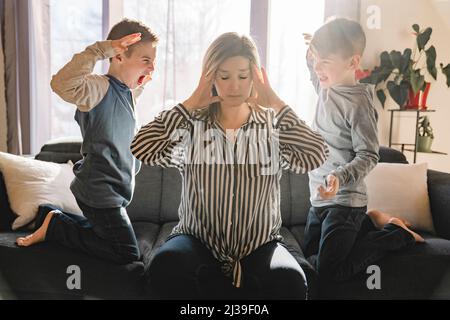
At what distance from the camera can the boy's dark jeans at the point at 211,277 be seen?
79cm

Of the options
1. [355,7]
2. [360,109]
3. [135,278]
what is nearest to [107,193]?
[135,278]

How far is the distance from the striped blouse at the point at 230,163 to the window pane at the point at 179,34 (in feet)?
1.28

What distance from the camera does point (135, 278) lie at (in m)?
0.89

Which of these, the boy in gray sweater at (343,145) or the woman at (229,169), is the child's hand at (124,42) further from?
the boy in gray sweater at (343,145)

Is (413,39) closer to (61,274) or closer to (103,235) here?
(103,235)

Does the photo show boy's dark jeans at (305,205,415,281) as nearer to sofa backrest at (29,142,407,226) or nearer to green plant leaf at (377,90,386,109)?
sofa backrest at (29,142,407,226)

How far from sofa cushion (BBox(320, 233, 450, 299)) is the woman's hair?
483 mm

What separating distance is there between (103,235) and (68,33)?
2.02 feet

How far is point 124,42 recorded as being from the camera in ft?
2.68

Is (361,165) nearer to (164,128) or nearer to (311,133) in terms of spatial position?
(311,133)

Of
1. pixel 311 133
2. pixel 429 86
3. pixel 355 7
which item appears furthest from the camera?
pixel 429 86

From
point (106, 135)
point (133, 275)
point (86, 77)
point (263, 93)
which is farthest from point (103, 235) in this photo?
point (263, 93)
